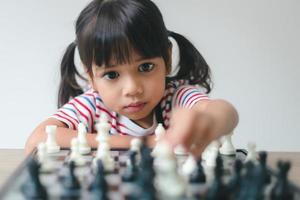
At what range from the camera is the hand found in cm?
65

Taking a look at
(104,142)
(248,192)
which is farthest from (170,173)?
(104,142)

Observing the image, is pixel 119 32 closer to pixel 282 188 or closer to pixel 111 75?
pixel 111 75

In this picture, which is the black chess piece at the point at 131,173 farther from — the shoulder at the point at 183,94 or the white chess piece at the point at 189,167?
the shoulder at the point at 183,94

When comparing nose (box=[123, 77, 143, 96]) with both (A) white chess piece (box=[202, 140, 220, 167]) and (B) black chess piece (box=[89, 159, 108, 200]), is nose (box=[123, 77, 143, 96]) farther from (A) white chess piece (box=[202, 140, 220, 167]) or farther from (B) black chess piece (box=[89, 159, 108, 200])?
(B) black chess piece (box=[89, 159, 108, 200])

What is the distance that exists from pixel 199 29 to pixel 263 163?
1392mm

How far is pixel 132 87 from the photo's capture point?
109 cm

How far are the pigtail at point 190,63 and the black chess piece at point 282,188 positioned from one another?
2.80 ft

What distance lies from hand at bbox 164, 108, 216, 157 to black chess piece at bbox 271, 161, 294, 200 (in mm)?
130

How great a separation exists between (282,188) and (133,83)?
22.0 inches

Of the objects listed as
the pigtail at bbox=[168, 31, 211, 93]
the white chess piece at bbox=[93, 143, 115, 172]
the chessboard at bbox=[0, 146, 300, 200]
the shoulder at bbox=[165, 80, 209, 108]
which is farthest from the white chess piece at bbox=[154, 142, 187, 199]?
the pigtail at bbox=[168, 31, 211, 93]

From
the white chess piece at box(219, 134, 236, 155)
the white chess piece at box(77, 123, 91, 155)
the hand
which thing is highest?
the hand

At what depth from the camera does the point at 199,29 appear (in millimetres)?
2039

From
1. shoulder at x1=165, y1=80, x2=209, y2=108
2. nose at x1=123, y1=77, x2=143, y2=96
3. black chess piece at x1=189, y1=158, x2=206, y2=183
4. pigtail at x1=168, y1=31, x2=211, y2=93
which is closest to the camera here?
black chess piece at x1=189, y1=158, x2=206, y2=183

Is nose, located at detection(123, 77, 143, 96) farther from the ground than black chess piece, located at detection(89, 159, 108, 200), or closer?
farther from the ground
